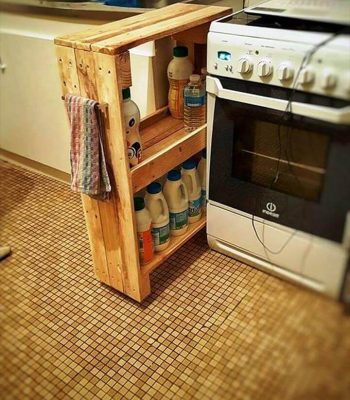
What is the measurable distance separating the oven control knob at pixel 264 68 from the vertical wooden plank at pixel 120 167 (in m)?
0.31

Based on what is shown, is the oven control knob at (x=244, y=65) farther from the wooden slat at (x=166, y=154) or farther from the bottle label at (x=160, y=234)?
the bottle label at (x=160, y=234)

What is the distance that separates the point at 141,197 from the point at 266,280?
664mm

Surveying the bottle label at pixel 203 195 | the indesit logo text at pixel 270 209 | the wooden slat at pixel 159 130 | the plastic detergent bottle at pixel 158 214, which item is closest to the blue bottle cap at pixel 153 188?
the plastic detergent bottle at pixel 158 214

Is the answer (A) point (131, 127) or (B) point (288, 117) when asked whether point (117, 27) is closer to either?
(A) point (131, 127)

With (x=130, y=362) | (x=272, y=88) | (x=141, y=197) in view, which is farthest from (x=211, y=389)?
(x=272, y=88)

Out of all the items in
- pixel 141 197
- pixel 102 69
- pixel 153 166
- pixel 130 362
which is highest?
pixel 102 69

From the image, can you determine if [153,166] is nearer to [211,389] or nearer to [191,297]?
[191,297]

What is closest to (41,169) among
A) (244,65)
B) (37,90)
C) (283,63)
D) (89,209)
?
(37,90)

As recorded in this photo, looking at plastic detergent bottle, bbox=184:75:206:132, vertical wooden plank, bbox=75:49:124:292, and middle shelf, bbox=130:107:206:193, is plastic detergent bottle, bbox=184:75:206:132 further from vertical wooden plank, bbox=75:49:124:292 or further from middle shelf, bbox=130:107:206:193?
vertical wooden plank, bbox=75:49:124:292

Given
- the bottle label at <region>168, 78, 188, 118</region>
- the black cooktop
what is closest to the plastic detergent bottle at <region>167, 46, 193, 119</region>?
the bottle label at <region>168, 78, 188, 118</region>

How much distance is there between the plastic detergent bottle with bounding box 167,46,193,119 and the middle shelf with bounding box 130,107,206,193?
0.15 ft

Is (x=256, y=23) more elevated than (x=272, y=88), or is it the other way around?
(x=256, y=23)

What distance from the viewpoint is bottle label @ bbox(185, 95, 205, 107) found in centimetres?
126

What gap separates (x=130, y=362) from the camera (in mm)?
1117
